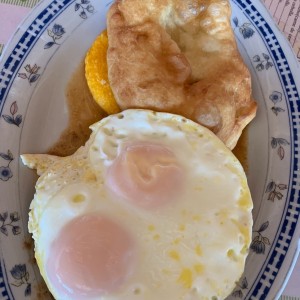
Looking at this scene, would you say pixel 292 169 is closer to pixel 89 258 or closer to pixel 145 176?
pixel 145 176

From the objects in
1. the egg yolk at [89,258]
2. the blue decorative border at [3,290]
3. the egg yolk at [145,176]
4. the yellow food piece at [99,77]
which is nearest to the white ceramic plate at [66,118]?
the blue decorative border at [3,290]

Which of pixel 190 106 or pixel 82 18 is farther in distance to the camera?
pixel 82 18

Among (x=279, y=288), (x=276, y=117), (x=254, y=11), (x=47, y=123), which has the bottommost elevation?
(x=279, y=288)

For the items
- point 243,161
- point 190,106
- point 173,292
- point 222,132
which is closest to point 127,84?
point 190,106

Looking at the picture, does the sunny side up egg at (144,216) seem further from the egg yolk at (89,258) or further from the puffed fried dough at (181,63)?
the puffed fried dough at (181,63)

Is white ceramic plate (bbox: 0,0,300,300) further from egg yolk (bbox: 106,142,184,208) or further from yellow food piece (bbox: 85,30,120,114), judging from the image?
egg yolk (bbox: 106,142,184,208)

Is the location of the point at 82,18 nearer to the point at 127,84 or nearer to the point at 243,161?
the point at 127,84

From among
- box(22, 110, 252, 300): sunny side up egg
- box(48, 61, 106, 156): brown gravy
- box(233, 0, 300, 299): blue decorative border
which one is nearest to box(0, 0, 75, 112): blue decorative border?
box(48, 61, 106, 156): brown gravy
